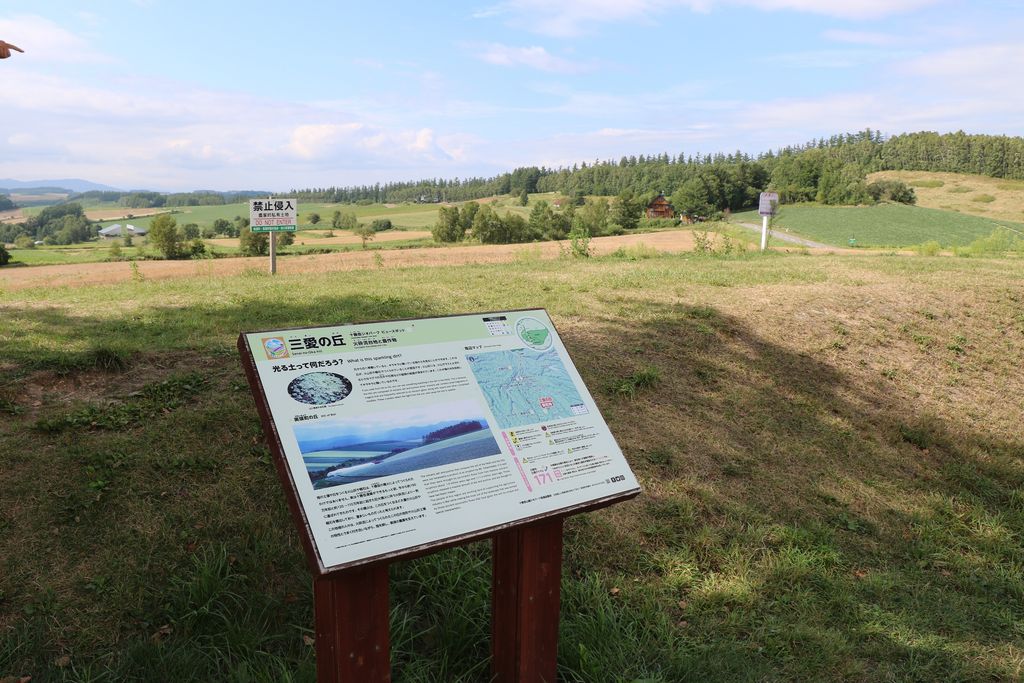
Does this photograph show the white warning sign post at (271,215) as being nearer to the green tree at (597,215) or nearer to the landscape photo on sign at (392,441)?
the landscape photo on sign at (392,441)

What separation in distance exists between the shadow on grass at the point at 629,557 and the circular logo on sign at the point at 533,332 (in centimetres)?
142

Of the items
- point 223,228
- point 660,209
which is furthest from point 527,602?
point 660,209

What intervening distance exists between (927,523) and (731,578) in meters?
2.13

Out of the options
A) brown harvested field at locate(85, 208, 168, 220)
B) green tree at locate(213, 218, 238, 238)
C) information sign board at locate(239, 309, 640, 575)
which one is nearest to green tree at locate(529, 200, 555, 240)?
green tree at locate(213, 218, 238, 238)

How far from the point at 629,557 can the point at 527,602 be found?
173 cm

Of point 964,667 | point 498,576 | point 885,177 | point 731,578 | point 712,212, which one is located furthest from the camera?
point 885,177

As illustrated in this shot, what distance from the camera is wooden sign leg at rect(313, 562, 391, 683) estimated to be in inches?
79.0

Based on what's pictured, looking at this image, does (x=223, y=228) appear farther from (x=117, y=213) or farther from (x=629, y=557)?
(x=629, y=557)

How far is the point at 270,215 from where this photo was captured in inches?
567

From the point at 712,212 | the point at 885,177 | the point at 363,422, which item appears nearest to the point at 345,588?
the point at 363,422

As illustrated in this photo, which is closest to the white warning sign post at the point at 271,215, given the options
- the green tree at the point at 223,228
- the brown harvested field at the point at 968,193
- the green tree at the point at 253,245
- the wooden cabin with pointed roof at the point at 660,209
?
the green tree at the point at 253,245

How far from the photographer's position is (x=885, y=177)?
380 ft

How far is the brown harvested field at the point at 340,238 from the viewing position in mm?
57281

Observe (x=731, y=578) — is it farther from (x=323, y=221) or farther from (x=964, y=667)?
(x=323, y=221)
